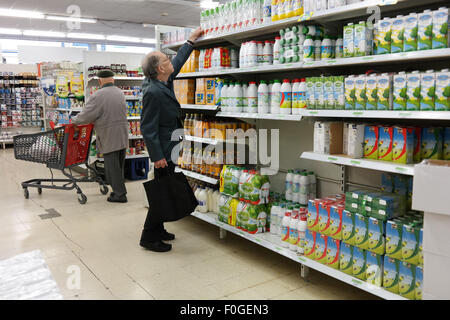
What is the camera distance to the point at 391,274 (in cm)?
249

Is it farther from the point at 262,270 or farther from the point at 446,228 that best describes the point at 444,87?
the point at 262,270

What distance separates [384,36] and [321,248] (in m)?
1.53

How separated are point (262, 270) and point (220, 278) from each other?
1.29 ft

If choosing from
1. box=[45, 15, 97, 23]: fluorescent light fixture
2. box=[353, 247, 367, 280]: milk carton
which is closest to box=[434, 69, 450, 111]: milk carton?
box=[353, 247, 367, 280]: milk carton

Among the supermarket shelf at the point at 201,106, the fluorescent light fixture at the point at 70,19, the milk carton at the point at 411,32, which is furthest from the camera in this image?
the fluorescent light fixture at the point at 70,19

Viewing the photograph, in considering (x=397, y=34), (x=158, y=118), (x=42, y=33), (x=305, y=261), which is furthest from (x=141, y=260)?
(x=42, y=33)

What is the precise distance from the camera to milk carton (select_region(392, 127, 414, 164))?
2.47m

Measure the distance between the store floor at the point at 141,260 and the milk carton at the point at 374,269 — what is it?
0.42 m

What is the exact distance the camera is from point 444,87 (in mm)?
2191

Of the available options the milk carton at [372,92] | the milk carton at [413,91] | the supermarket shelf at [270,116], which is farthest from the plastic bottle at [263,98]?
the milk carton at [413,91]

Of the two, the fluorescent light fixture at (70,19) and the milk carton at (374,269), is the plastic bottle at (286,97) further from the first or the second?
the fluorescent light fixture at (70,19)

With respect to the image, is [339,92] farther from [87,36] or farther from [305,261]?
[87,36]

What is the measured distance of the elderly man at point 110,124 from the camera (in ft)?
18.6

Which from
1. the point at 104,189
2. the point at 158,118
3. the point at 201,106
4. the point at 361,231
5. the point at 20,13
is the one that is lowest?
the point at 104,189
